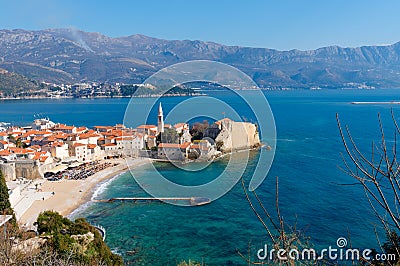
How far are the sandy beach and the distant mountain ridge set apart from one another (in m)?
74.0

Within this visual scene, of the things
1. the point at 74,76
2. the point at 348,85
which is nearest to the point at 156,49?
the point at 74,76

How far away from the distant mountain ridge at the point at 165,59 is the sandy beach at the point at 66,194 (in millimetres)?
74045

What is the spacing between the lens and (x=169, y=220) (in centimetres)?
889

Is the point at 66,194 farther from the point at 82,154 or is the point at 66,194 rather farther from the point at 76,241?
the point at 76,241

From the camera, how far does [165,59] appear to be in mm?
143250

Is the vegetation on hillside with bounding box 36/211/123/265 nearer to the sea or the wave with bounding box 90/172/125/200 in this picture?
the sea

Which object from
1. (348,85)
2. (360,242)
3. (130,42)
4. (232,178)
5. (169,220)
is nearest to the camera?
(360,242)

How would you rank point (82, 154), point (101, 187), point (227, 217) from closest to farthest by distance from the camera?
point (227, 217)
point (101, 187)
point (82, 154)

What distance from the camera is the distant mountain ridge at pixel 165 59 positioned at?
97.9 m

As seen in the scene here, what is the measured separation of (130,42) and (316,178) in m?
183

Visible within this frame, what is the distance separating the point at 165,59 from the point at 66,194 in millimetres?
136512

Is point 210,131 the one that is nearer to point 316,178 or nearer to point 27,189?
point 316,178

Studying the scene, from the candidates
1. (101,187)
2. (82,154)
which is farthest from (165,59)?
(101,187)

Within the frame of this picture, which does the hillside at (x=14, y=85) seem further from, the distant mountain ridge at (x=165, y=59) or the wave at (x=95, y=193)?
the wave at (x=95, y=193)
